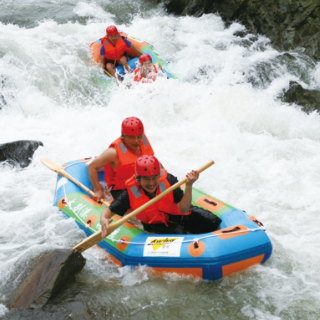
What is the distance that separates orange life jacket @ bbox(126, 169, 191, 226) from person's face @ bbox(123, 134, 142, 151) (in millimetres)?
546

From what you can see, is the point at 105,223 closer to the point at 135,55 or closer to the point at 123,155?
the point at 123,155

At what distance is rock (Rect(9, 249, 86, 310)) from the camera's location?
349 centimetres

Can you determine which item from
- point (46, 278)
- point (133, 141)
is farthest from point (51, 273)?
point (133, 141)

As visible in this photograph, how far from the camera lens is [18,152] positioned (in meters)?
6.26

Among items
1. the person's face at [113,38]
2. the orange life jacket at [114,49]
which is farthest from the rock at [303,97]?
the person's face at [113,38]

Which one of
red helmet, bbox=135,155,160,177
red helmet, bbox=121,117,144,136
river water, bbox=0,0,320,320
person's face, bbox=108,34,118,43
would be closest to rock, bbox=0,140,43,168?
river water, bbox=0,0,320,320

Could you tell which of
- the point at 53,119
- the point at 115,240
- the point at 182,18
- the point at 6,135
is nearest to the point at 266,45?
the point at 182,18

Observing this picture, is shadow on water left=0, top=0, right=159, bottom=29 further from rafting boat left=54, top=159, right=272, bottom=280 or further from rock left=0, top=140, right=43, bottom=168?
rafting boat left=54, top=159, right=272, bottom=280

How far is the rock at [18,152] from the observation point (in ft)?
20.4

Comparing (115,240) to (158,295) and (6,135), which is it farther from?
(6,135)

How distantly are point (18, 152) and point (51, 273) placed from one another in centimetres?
312

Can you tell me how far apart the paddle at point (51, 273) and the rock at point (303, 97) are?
4833 millimetres

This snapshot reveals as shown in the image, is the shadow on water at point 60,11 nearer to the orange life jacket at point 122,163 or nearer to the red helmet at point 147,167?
the orange life jacket at point 122,163

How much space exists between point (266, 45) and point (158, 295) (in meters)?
7.77
